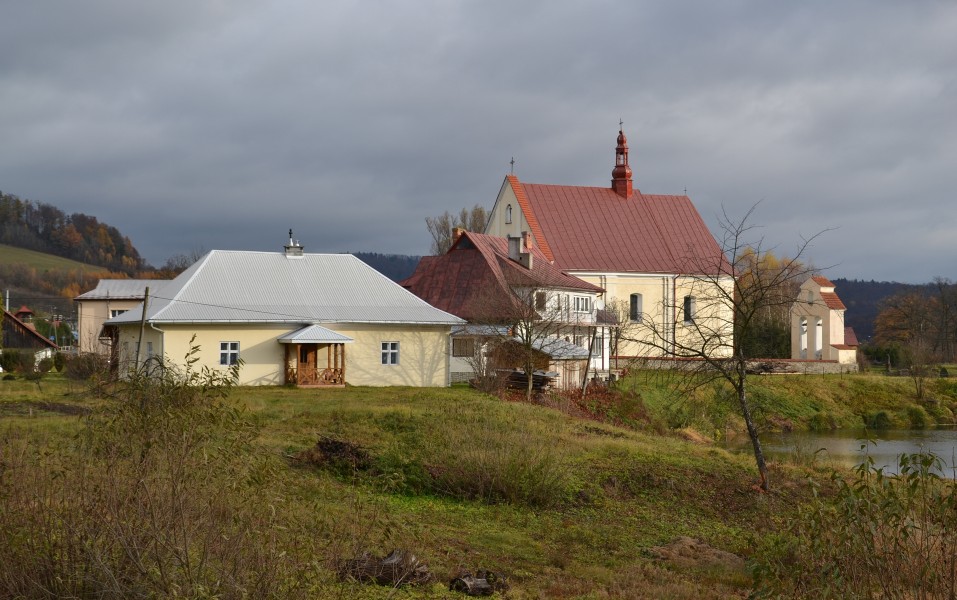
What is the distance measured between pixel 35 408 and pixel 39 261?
101801mm

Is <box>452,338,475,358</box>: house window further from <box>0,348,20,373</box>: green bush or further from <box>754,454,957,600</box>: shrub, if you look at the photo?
<box>754,454,957,600</box>: shrub

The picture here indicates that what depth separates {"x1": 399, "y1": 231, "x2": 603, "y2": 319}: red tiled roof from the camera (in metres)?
38.4

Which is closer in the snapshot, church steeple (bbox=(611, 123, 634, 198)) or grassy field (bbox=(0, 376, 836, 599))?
grassy field (bbox=(0, 376, 836, 599))

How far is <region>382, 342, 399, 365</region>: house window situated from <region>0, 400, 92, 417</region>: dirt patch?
13178mm

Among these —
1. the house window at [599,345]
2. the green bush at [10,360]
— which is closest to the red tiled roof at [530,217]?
the house window at [599,345]

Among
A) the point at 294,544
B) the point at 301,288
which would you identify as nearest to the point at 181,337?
the point at 301,288

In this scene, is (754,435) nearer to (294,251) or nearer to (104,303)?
(294,251)

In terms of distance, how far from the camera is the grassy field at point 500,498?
8531mm

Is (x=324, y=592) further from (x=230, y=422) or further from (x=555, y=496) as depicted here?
(x=555, y=496)

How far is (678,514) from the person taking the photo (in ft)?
48.7

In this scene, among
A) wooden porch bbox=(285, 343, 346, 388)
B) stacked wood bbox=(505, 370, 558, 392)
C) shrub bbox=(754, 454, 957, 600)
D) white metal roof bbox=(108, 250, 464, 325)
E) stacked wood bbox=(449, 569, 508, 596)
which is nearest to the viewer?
shrub bbox=(754, 454, 957, 600)

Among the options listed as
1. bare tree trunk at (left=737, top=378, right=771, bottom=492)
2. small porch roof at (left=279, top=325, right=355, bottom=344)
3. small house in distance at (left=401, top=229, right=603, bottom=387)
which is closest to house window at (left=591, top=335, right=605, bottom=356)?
small house in distance at (left=401, top=229, right=603, bottom=387)

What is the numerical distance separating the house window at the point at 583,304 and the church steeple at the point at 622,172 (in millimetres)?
14152

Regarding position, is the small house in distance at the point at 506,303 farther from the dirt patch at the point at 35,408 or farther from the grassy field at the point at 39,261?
the grassy field at the point at 39,261
